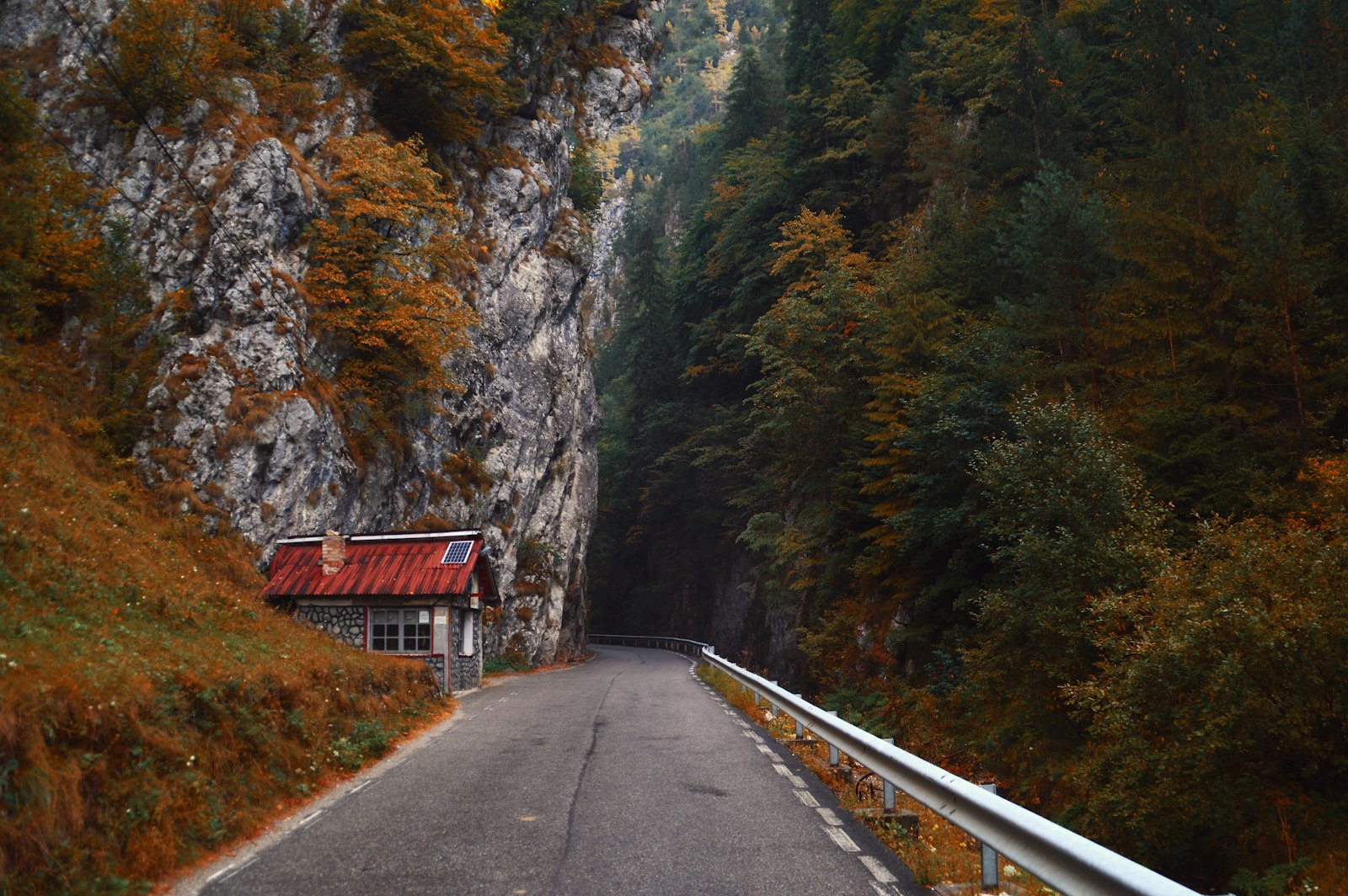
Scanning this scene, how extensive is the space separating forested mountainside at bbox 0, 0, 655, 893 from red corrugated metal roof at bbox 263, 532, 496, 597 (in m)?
0.81

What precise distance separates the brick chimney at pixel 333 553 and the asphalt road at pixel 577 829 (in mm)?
10991

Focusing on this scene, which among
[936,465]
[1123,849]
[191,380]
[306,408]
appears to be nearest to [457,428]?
[306,408]

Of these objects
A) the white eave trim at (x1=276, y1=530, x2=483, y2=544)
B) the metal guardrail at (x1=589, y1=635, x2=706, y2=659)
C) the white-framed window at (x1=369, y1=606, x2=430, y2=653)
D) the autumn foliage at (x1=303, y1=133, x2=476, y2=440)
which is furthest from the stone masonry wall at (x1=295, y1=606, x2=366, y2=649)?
the metal guardrail at (x1=589, y1=635, x2=706, y2=659)

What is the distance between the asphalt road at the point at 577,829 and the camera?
536cm

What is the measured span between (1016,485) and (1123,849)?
277 inches

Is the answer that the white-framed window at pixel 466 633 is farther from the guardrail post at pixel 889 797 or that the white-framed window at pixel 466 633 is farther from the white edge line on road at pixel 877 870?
the white edge line on road at pixel 877 870

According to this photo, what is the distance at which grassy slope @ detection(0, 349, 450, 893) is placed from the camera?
5504 millimetres

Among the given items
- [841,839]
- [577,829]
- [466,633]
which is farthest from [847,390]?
[577,829]

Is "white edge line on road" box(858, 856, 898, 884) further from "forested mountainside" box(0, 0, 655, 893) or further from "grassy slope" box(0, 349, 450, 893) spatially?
"forested mountainside" box(0, 0, 655, 893)

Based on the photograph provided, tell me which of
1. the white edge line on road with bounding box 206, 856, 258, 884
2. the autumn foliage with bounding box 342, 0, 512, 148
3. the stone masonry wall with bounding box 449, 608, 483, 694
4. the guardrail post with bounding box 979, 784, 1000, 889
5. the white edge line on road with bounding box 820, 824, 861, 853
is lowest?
the stone masonry wall with bounding box 449, 608, 483, 694

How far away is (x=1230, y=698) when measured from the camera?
9.33 meters

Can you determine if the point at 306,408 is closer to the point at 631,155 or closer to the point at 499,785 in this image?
the point at 499,785

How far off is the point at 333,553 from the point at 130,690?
50.2ft

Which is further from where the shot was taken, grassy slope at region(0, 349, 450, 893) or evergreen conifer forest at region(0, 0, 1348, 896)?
evergreen conifer forest at region(0, 0, 1348, 896)
